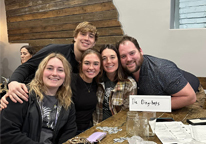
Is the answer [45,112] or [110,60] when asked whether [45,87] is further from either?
[110,60]

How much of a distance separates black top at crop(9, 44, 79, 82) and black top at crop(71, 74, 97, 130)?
0.45m

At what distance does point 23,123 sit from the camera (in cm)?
125

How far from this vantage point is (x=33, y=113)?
1259 mm

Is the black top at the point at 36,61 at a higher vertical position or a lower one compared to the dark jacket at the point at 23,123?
higher

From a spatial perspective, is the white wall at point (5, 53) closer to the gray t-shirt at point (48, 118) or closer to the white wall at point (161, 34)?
the white wall at point (161, 34)

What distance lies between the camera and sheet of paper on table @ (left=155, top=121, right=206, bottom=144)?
1.08 meters

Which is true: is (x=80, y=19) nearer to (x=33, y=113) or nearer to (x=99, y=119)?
(x=99, y=119)

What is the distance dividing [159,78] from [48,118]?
111 cm

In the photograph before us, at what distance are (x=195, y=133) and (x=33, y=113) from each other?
1.08 metres

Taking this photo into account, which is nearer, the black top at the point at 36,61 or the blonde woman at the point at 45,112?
the blonde woman at the point at 45,112

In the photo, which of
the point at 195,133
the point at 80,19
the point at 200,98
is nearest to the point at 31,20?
the point at 80,19

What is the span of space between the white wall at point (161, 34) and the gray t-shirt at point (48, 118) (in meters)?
1.87

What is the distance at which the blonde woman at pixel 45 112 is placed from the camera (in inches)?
46.6

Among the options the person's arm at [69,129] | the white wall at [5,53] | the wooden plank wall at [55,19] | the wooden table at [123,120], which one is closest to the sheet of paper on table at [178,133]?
the wooden table at [123,120]
